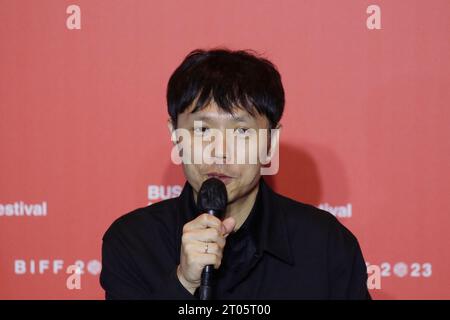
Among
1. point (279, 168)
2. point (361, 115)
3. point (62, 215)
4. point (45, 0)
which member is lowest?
point (62, 215)

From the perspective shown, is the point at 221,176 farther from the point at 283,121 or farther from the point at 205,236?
the point at 283,121

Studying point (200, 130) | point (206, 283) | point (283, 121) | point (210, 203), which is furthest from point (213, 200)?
point (283, 121)

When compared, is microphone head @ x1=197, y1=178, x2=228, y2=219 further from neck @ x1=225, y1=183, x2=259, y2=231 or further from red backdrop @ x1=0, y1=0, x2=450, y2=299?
red backdrop @ x1=0, y1=0, x2=450, y2=299

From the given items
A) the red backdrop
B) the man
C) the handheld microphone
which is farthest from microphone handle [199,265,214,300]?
the red backdrop

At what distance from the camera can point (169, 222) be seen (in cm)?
135

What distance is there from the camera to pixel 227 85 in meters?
1.26

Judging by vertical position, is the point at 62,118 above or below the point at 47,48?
below

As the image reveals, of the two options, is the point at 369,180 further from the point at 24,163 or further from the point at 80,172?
the point at 24,163

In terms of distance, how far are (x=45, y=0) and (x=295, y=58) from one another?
2.17ft

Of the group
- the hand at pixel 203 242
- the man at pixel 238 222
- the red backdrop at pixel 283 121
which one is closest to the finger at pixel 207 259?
the hand at pixel 203 242

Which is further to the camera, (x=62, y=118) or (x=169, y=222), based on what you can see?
(x=62, y=118)

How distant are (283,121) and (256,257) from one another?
0.48 metres

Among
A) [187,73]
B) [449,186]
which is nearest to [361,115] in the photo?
[449,186]

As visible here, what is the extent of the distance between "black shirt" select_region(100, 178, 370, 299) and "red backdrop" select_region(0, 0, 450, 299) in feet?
1.07
